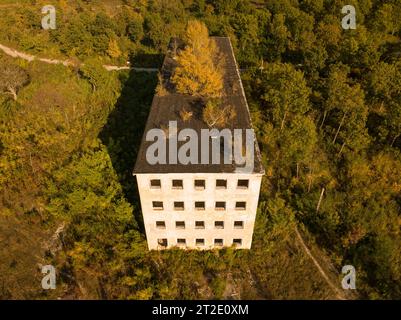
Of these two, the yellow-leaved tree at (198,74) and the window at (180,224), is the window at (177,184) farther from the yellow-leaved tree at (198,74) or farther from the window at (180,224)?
the yellow-leaved tree at (198,74)

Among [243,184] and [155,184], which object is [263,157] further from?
[155,184]

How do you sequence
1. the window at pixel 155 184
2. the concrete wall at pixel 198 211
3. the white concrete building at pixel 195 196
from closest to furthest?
the white concrete building at pixel 195 196 < the concrete wall at pixel 198 211 < the window at pixel 155 184

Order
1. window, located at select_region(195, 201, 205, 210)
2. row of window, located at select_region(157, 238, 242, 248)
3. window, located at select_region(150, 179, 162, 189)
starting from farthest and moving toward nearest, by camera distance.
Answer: row of window, located at select_region(157, 238, 242, 248), window, located at select_region(195, 201, 205, 210), window, located at select_region(150, 179, 162, 189)

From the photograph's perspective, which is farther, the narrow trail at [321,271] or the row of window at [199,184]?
the narrow trail at [321,271]

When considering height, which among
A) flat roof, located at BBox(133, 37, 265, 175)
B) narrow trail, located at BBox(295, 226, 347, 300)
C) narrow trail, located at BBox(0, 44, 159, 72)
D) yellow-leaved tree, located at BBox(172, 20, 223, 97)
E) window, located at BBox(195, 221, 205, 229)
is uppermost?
yellow-leaved tree, located at BBox(172, 20, 223, 97)

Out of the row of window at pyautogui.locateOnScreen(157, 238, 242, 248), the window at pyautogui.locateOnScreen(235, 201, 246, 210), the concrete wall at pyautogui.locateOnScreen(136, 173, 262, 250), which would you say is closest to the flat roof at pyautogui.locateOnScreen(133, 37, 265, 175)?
the concrete wall at pyautogui.locateOnScreen(136, 173, 262, 250)

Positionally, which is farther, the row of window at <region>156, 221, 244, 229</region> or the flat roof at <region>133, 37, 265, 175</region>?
the row of window at <region>156, 221, 244, 229</region>

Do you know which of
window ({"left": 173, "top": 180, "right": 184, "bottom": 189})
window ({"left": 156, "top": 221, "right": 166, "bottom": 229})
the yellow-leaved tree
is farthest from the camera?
the yellow-leaved tree

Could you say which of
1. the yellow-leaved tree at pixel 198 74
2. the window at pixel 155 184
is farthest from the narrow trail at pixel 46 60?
the window at pixel 155 184

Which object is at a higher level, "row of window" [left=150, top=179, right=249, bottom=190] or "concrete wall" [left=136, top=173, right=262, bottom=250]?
"row of window" [left=150, top=179, right=249, bottom=190]

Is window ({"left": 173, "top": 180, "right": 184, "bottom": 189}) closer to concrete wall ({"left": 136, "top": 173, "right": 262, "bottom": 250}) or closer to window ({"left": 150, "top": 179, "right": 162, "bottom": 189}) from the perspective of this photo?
concrete wall ({"left": 136, "top": 173, "right": 262, "bottom": 250})
